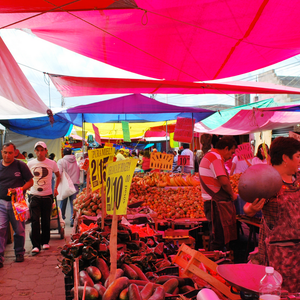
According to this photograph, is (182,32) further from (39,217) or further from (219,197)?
(39,217)

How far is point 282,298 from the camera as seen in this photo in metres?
1.64

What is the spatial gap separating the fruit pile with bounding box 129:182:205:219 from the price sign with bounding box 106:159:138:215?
3070 millimetres

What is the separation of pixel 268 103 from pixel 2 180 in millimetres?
7499

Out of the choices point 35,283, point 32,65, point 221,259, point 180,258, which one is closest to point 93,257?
point 180,258

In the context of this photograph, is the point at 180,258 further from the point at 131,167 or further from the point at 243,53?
the point at 243,53

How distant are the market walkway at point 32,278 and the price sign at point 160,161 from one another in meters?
2.70

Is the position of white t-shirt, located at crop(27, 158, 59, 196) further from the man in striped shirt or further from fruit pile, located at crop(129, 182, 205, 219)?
the man in striped shirt

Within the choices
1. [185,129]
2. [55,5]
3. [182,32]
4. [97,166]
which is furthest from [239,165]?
[55,5]

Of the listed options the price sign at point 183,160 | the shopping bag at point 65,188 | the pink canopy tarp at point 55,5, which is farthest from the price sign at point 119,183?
the shopping bag at point 65,188

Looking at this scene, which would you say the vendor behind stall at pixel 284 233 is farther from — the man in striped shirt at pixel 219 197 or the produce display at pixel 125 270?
the man in striped shirt at pixel 219 197

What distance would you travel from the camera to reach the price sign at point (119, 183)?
80.2 inches

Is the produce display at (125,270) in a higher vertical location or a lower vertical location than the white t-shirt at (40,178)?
lower

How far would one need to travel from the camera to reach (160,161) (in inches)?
270

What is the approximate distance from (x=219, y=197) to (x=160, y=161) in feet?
9.49
